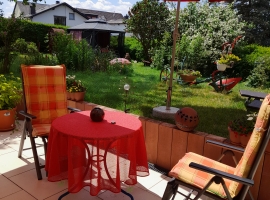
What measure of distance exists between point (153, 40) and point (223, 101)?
8873mm

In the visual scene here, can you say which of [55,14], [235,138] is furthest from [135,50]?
[55,14]

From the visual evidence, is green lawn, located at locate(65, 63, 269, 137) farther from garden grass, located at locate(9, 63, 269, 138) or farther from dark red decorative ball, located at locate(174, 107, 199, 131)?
dark red decorative ball, located at locate(174, 107, 199, 131)

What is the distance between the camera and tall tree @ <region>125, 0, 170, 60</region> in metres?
13.1

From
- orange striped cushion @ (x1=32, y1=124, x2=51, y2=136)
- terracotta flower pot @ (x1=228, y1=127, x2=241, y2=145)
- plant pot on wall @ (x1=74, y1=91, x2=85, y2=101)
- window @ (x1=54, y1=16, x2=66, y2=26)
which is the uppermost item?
window @ (x1=54, y1=16, x2=66, y2=26)

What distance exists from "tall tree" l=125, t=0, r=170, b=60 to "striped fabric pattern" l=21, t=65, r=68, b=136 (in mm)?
10218

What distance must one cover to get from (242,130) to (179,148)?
782mm

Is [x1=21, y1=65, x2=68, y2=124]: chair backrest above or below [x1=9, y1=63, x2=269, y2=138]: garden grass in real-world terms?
above

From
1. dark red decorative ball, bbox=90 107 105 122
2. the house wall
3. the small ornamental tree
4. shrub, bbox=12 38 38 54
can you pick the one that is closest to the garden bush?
the small ornamental tree

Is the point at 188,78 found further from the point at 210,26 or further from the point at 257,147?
the point at 257,147

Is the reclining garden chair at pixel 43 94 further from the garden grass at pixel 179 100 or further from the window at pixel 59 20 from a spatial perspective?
the window at pixel 59 20

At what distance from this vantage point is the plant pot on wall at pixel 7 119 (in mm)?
4102

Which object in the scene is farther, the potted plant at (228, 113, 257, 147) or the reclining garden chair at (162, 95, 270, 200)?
the potted plant at (228, 113, 257, 147)

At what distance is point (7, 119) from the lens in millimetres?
4160

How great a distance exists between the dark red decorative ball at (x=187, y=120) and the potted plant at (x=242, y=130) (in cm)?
41
